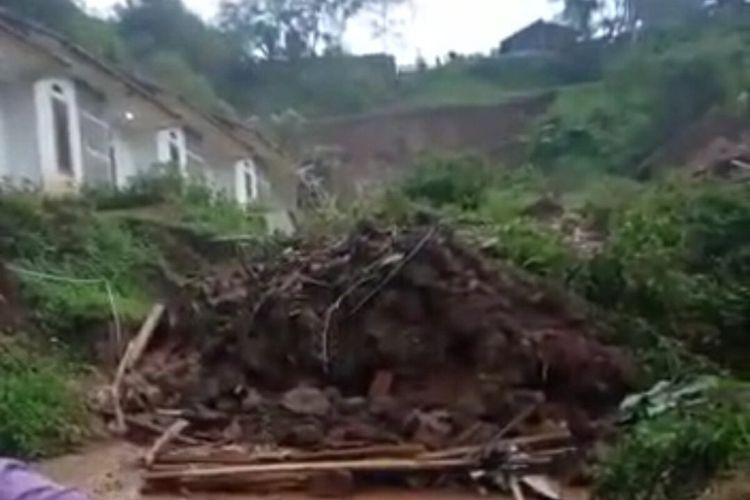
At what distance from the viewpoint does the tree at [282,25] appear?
28922mm

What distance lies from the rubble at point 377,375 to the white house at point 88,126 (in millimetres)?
6310

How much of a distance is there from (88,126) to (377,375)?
413 inches

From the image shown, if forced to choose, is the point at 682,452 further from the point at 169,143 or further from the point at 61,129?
the point at 169,143

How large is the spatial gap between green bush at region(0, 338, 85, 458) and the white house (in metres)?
6.19

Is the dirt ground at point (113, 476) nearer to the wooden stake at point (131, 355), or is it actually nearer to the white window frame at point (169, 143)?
the wooden stake at point (131, 355)

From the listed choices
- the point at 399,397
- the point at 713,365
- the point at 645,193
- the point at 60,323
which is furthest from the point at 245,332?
the point at 645,193

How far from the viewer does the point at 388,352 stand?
812 cm

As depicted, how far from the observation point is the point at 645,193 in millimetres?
11898

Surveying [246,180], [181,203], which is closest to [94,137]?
[181,203]

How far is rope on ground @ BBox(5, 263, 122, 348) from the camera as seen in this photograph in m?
10.1

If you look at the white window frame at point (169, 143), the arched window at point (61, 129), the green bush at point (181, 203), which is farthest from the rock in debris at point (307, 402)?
the white window frame at point (169, 143)

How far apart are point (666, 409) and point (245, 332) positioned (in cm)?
350

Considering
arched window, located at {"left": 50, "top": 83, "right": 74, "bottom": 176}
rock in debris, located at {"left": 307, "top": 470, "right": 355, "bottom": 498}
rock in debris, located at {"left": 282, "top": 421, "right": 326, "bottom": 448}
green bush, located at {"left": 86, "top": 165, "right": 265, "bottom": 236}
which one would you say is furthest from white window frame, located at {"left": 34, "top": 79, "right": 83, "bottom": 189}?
rock in debris, located at {"left": 307, "top": 470, "right": 355, "bottom": 498}

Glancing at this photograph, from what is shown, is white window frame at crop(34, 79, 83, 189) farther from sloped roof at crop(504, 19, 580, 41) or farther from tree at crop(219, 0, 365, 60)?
sloped roof at crop(504, 19, 580, 41)
